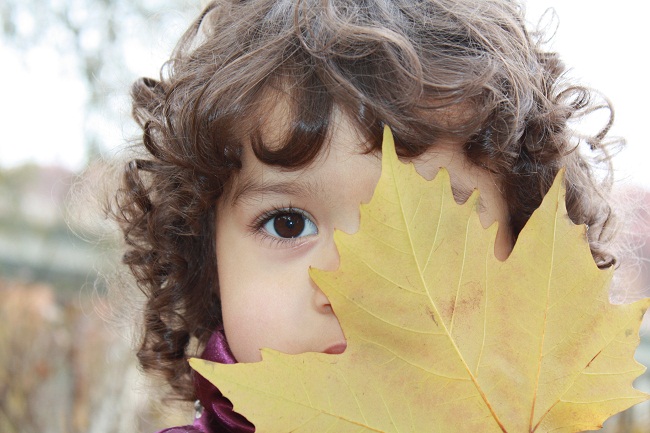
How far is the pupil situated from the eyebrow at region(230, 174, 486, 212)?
0.04 meters

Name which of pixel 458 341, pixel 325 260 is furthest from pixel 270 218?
pixel 458 341

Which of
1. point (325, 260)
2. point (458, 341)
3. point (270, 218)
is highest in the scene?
point (270, 218)

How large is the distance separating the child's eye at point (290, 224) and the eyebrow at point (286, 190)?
0.12 ft

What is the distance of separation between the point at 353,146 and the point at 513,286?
0.42 m

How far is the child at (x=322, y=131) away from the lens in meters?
1.04

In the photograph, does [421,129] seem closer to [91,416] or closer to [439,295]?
[439,295]

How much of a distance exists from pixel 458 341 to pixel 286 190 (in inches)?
19.1

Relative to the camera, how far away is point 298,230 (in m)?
1.11

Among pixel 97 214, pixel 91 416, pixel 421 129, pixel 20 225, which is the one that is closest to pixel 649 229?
pixel 421 129

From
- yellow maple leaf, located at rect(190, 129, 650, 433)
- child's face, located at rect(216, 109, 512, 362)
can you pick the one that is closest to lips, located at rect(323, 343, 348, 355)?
child's face, located at rect(216, 109, 512, 362)

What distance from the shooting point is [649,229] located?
6.82ft

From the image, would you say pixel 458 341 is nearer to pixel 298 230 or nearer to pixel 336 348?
pixel 336 348

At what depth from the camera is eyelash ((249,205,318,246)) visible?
1.09 metres

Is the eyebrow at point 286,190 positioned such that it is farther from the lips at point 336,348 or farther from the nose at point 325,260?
the lips at point 336,348
